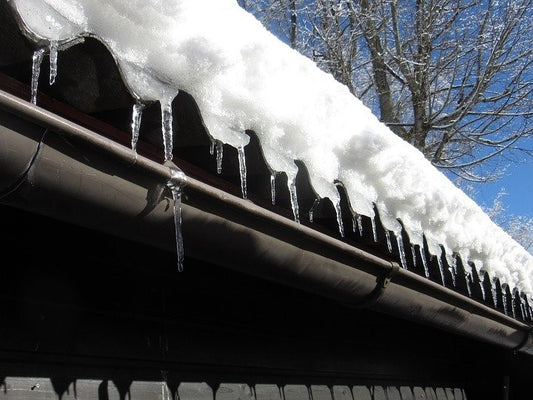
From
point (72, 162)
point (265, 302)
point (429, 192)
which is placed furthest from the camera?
point (265, 302)

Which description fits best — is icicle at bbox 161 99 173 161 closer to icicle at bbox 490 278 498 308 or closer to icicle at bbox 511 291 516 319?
icicle at bbox 490 278 498 308

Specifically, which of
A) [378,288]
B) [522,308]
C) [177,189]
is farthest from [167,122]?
[522,308]

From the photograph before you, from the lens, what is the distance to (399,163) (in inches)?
79.5

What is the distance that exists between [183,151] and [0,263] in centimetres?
54

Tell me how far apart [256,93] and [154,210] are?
35 cm

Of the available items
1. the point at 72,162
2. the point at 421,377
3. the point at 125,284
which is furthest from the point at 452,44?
the point at 72,162

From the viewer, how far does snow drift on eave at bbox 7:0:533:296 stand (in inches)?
42.9

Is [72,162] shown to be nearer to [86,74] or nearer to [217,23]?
[86,74]

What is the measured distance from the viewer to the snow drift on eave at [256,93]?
1.09 m

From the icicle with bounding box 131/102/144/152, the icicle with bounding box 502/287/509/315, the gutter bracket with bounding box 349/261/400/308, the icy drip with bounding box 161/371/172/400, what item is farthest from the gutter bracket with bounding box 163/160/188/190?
the icicle with bounding box 502/287/509/315

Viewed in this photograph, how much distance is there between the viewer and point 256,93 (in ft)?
4.61

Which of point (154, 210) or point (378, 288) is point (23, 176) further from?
point (378, 288)

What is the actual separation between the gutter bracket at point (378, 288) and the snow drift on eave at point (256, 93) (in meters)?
0.15

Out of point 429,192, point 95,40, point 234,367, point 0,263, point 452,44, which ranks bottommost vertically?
point 234,367
